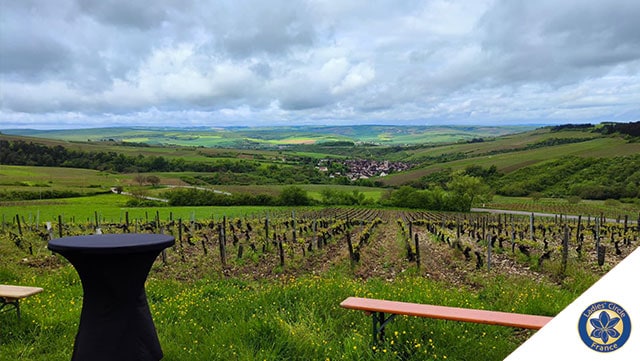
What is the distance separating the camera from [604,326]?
2.08 m

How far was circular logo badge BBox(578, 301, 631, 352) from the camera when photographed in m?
2.04

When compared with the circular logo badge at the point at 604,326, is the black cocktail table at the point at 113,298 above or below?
below

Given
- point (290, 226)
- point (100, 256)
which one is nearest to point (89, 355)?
point (100, 256)

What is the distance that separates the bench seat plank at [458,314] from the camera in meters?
4.55

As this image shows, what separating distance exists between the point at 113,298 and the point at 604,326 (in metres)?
3.78

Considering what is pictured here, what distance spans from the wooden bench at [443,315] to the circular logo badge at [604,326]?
2551 millimetres

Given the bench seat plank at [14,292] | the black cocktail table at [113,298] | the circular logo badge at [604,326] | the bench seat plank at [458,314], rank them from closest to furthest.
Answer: the circular logo badge at [604,326]
the black cocktail table at [113,298]
the bench seat plank at [458,314]
the bench seat plank at [14,292]

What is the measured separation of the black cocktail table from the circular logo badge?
11.0ft

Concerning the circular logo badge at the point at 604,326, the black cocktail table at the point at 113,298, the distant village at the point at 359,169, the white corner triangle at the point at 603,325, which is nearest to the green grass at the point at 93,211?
the black cocktail table at the point at 113,298

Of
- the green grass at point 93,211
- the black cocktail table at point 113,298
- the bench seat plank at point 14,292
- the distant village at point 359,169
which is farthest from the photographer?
the distant village at point 359,169

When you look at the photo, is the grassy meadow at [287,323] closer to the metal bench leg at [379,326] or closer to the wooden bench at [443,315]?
the metal bench leg at [379,326]

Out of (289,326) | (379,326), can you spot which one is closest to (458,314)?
(379,326)

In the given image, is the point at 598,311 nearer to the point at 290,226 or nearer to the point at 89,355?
the point at 89,355

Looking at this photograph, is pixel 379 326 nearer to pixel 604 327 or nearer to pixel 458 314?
pixel 458 314
